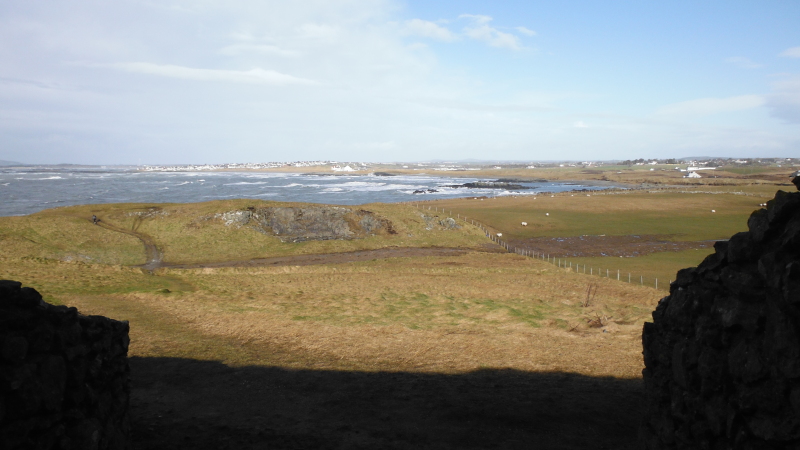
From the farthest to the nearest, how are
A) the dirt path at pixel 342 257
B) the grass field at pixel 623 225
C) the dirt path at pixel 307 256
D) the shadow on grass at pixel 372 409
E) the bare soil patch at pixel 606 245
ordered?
the bare soil patch at pixel 606 245 → the grass field at pixel 623 225 → the dirt path at pixel 342 257 → the dirt path at pixel 307 256 → the shadow on grass at pixel 372 409

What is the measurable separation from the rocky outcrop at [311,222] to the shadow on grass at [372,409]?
4513 centimetres

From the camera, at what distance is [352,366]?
20875mm

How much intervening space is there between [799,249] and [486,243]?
5942 centimetres

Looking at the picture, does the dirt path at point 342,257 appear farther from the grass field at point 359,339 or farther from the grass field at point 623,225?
the grass field at point 623,225

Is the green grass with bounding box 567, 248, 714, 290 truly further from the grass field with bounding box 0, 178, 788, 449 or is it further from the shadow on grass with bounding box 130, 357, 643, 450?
the shadow on grass with bounding box 130, 357, 643, 450

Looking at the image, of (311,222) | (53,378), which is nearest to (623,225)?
(311,222)

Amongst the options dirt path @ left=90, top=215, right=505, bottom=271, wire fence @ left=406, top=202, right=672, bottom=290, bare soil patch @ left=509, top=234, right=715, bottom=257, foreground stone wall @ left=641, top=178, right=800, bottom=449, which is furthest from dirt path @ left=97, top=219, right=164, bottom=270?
foreground stone wall @ left=641, top=178, right=800, bottom=449

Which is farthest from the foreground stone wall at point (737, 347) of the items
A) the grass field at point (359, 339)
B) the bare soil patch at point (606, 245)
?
the bare soil patch at point (606, 245)

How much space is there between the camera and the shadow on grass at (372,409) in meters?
13.9

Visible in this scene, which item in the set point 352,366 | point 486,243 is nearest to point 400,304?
point 352,366

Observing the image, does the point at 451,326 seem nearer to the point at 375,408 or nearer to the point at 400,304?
the point at 400,304

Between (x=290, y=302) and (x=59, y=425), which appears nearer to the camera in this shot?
(x=59, y=425)

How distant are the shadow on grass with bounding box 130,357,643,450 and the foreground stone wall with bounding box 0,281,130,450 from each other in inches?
119

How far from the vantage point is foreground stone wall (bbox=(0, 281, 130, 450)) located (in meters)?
8.24
